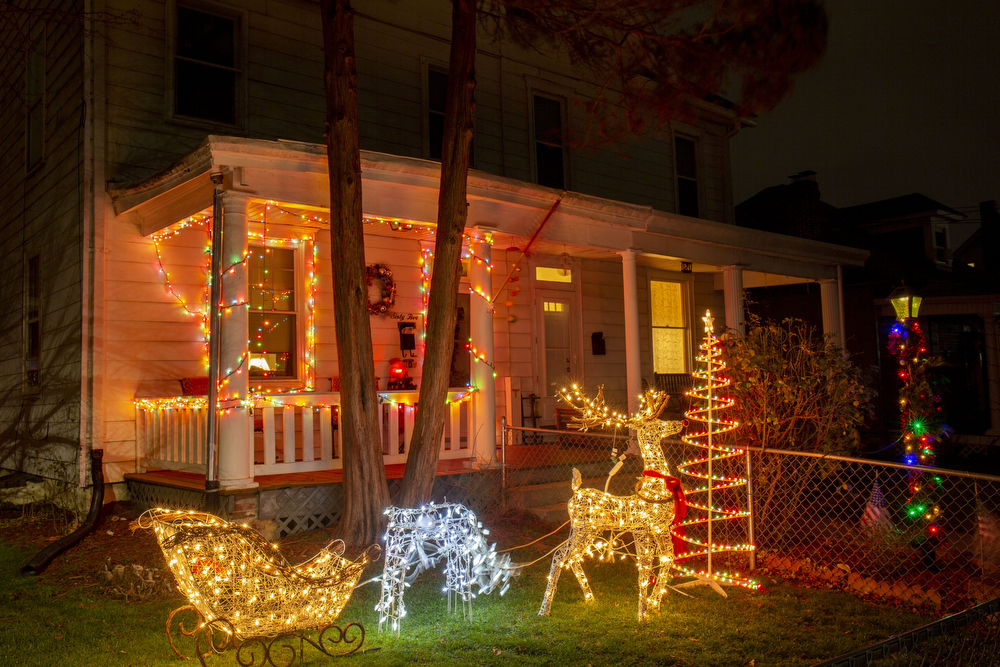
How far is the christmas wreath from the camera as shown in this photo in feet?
33.7

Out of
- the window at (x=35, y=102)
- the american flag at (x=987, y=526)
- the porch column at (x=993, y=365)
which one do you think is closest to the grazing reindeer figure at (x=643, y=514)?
the american flag at (x=987, y=526)

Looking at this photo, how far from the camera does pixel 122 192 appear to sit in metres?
8.34

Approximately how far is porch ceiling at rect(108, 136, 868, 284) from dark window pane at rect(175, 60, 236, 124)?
4.90 ft

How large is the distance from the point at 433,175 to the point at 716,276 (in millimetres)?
8710

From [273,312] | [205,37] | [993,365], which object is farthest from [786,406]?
[993,365]

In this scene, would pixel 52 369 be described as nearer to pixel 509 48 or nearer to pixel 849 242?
pixel 509 48

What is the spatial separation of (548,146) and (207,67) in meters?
5.56

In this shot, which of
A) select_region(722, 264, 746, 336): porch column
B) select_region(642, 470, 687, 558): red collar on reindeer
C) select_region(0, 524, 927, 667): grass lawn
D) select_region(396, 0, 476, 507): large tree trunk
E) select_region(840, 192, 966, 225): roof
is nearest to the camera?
select_region(0, 524, 927, 667): grass lawn

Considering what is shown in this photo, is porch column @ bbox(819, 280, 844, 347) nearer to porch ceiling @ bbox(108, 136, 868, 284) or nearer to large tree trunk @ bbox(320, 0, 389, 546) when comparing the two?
porch ceiling @ bbox(108, 136, 868, 284)

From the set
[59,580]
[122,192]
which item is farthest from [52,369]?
[59,580]

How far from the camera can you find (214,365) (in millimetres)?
6965

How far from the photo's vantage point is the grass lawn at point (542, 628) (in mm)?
4402

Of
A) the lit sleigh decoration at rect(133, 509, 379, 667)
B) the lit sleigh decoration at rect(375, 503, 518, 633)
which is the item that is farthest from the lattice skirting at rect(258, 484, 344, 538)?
the lit sleigh decoration at rect(133, 509, 379, 667)

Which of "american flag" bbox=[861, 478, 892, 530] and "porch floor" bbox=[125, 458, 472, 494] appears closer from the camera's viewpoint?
"american flag" bbox=[861, 478, 892, 530]
